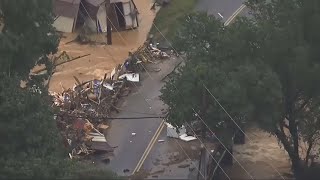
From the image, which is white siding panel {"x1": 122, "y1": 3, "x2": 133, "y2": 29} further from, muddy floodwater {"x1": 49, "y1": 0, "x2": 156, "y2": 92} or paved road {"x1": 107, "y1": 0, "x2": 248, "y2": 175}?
paved road {"x1": 107, "y1": 0, "x2": 248, "y2": 175}

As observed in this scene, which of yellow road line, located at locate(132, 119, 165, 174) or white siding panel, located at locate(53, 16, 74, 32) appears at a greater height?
white siding panel, located at locate(53, 16, 74, 32)

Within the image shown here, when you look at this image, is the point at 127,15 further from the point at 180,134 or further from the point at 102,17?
the point at 180,134

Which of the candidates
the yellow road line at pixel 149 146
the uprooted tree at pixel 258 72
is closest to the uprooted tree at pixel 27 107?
the uprooted tree at pixel 258 72

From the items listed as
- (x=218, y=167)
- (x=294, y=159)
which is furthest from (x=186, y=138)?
(x=294, y=159)

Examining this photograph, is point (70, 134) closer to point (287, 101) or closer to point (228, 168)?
point (228, 168)

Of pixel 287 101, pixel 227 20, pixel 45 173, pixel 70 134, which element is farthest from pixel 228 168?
pixel 227 20

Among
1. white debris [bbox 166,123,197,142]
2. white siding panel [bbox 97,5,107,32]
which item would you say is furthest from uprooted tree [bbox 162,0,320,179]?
white siding panel [bbox 97,5,107,32]
